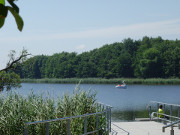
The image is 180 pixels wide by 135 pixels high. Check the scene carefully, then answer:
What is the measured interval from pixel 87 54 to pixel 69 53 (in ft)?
27.4

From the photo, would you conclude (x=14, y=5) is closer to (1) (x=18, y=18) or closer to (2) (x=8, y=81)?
(1) (x=18, y=18)

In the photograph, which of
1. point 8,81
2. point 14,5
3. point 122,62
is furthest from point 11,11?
point 122,62

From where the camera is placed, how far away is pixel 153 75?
86375 mm

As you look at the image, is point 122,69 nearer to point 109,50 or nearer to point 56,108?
point 109,50

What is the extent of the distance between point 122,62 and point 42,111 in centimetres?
8715

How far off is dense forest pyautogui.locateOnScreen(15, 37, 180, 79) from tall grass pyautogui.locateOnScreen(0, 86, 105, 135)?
74859mm

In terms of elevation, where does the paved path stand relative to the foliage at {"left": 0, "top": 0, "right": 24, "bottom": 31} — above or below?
below

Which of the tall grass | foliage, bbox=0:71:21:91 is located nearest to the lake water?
the tall grass

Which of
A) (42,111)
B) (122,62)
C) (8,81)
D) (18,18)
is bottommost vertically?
(42,111)

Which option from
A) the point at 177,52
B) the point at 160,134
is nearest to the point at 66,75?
the point at 177,52

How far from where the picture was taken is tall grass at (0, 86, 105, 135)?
24.3ft

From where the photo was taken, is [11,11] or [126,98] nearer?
[11,11]

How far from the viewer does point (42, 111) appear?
7.94m

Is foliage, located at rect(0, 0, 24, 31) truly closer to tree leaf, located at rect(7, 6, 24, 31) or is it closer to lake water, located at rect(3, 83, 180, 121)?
tree leaf, located at rect(7, 6, 24, 31)
